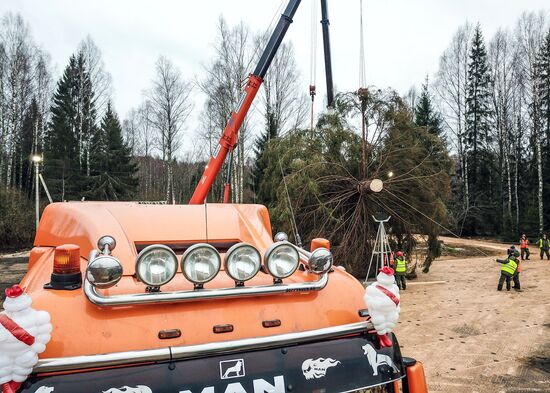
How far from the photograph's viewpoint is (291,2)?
8.32 m

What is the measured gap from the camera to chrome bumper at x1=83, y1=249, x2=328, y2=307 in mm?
2008

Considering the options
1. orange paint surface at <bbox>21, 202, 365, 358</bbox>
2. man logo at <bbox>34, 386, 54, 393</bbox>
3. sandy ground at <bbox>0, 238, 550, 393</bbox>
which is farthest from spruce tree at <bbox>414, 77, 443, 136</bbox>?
man logo at <bbox>34, 386, 54, 393</bbox>

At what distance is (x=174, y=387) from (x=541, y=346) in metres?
7.26

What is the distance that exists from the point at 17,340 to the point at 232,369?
3.22 ft

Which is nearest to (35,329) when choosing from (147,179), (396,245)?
(396,245)

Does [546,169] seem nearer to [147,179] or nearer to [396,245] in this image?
[396,245]

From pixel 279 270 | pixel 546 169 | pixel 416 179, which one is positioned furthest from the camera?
pixel 546 169

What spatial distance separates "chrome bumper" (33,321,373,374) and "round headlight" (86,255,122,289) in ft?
1.13

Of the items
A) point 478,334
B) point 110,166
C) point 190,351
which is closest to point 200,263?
point 190,351

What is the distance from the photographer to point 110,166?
32250mm

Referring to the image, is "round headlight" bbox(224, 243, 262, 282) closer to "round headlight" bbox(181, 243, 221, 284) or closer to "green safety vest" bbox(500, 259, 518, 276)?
Result: "round headlight" bbox(181, 243, 221, 284)

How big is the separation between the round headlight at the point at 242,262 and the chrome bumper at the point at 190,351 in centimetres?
37

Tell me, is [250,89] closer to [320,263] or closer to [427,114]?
[320,263]

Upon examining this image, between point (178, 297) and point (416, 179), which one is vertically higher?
point (416, 179)
